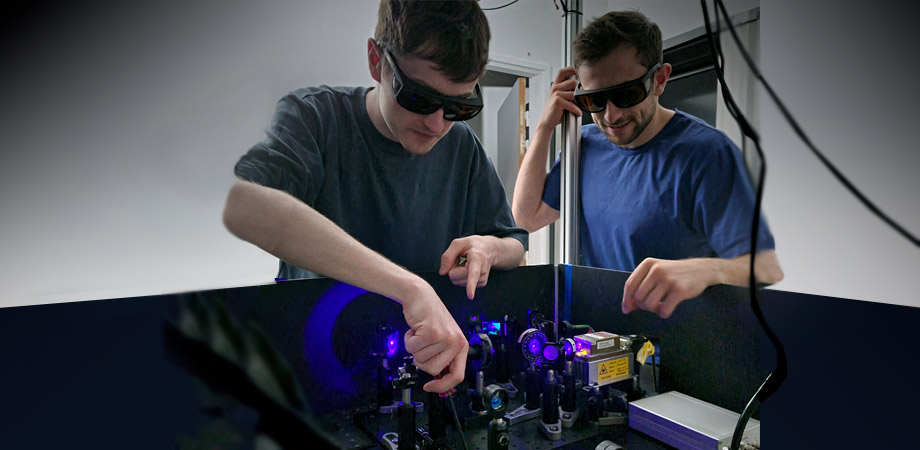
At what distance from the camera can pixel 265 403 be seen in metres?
0.90

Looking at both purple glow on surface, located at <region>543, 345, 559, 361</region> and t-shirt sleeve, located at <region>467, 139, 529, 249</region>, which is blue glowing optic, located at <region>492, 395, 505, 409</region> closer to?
purple glow on surface, located at <region>543, 345, 559, 361</region>

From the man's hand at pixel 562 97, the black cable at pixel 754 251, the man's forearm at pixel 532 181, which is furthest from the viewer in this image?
the man's forearm at pixel 532 181

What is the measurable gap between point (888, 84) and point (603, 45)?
2.22 ft

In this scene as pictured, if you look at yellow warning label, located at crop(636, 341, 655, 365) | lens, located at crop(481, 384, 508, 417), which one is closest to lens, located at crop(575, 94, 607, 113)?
yellow warning label, located at crop(636, 341, 655, 365)

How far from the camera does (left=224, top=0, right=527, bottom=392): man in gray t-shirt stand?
94 cm

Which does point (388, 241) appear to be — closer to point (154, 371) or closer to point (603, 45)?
point (154, 371)

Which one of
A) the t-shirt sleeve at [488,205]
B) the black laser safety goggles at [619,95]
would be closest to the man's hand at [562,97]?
the black laser safety goggles at [619,95]

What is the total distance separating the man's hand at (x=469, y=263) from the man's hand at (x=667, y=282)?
0.37 meters

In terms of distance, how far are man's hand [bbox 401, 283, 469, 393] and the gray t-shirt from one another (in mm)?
371

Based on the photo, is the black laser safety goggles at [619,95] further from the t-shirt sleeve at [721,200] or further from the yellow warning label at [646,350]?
the yellow warning label at [646,350]

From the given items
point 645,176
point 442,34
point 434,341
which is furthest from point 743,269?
point 442,34

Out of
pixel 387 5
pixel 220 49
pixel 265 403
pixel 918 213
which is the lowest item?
pixel 265 403

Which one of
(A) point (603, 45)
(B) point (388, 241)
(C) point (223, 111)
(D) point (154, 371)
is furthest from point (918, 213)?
(C) point (223, 111)

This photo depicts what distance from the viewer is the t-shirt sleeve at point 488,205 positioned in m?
1.41
